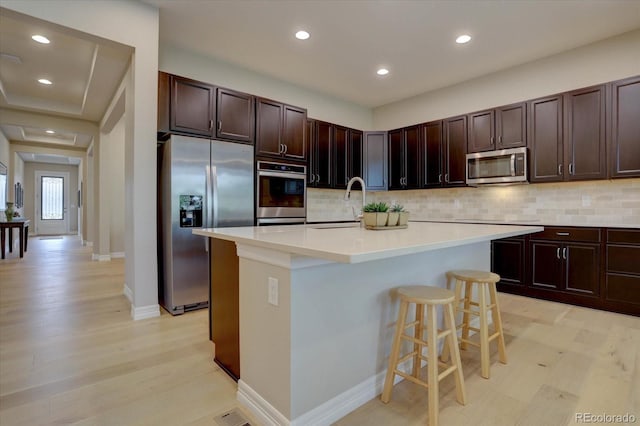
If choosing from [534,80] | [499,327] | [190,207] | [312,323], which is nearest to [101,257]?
[190,207]

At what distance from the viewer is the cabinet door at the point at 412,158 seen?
5086mm

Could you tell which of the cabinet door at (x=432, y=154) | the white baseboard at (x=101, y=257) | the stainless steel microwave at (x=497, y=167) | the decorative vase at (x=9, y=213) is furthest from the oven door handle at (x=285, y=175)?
the decorative vase at (x=9, y=213)

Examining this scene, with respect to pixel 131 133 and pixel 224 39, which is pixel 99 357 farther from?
pixel 224 39

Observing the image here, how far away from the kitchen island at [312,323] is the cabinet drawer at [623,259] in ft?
8.49

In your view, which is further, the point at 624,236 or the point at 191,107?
the point at 191,107

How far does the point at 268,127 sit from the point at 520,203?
3584mm

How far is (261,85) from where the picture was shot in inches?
182

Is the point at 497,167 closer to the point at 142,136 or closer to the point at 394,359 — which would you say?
the point at 394,359

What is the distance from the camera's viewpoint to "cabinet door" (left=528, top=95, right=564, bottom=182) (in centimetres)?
374

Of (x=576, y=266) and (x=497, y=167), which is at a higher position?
(x=497, y=167)

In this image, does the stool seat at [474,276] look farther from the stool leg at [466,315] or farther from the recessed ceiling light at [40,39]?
the recessed ceiling light at [40,39]

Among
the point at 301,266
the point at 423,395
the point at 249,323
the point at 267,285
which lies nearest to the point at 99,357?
the point at 249,323

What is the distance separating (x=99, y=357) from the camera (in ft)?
7.41

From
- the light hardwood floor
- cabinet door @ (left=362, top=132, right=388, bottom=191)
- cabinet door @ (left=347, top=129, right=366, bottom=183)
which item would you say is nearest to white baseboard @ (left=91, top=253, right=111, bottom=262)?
the light hardwood floor
